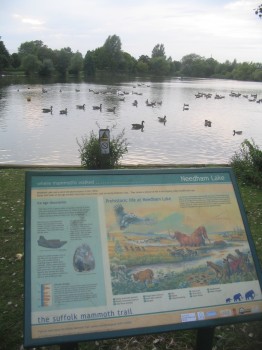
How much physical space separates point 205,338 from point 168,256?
793mm

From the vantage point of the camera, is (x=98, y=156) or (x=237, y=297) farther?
(x=98, y=156)

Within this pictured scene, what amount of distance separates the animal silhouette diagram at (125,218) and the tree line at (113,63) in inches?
3890

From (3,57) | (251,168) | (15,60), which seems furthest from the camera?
(15,60)

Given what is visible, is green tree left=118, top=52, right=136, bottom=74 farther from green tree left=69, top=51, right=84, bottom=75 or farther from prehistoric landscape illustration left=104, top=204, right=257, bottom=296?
prehistoric landscape illustration left=104, top=204, right=257, bottom=296

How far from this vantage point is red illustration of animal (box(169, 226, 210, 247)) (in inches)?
117

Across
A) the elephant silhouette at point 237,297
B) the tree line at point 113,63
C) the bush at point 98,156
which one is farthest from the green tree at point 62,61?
the elephant silhouette at point 237,297

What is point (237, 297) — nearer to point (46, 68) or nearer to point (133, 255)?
point (133, 255)

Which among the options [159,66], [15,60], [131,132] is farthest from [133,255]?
[159,66]

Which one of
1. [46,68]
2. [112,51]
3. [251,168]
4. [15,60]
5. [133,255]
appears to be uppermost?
[112,51]

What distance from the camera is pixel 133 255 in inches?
111

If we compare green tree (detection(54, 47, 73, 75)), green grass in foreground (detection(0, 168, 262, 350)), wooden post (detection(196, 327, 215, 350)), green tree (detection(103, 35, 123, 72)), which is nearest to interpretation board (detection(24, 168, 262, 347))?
wooden post (detection(196, 327, 215, 350))

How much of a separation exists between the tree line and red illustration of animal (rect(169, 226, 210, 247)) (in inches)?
3897

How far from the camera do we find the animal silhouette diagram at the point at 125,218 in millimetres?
2896

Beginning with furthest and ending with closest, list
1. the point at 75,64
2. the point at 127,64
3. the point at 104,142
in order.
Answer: the point at 127,64, the point at 75,64, the point at 104,142
